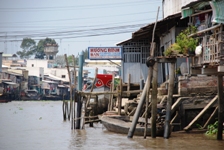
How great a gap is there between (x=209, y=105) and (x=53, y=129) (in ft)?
30.3

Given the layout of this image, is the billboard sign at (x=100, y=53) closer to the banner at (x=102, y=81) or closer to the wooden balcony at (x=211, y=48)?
the banner at (x=102, y=81)

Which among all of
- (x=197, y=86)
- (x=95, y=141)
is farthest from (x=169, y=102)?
(x=95, y=141)

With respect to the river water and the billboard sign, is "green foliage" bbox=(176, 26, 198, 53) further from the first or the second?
the billboard sign

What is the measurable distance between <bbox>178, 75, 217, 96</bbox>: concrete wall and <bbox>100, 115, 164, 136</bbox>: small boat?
2.27m

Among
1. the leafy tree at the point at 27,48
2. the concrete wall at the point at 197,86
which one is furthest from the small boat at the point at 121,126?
the leafy tree at the point at 27,48

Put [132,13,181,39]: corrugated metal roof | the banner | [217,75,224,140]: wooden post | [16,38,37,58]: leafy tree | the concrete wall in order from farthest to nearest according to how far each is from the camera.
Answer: [16,38,37,58]: leafy tree → the banner → [132,13,181,39]: corrugated metal roof → the concrete wall → [217,75,224,140]: wooden post

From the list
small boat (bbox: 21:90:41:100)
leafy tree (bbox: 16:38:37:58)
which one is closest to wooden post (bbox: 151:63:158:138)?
small boat (bbox: 21:90:41:100)

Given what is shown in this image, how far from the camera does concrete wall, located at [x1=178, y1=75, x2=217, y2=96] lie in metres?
19.5

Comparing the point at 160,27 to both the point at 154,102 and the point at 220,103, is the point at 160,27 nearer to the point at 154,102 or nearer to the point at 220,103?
the point at 154,102

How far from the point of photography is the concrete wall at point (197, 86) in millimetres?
19500

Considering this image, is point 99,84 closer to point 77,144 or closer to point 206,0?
point 77,144

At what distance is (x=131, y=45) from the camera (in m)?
29.1

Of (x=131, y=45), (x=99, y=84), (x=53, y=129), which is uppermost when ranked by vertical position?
(x=131, y=45)

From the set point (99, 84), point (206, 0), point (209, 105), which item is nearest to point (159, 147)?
point (209, 105)
